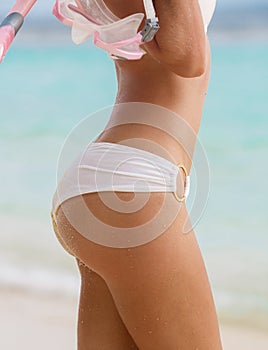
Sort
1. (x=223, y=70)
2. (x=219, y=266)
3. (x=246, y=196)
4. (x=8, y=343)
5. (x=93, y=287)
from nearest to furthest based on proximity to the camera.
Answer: (x=93, y=287) < (x=8, y=343) < (x=219, y=266) < (x=246, y=196) < (x=223, y=70)

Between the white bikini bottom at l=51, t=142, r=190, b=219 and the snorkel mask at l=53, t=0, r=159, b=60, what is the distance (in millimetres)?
114

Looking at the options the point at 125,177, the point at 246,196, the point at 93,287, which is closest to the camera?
the point at 125,177

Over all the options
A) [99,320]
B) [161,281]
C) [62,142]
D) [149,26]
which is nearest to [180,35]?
[149,26]

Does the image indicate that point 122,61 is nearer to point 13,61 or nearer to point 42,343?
point 42,343

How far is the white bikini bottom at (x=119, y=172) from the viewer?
3.18 feet

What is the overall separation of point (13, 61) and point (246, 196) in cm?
171

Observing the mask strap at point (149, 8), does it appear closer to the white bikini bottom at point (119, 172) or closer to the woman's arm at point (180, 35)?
the woman's arm at point (180, 35)

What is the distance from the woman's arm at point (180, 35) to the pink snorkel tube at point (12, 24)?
0.14m

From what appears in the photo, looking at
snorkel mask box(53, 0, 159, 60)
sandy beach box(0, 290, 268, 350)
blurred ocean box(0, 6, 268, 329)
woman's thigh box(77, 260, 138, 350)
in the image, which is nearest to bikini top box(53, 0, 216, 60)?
snorkel mask box(53, 0, 159, 60)

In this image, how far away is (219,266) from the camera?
9.45ft

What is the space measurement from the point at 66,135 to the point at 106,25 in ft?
8.83

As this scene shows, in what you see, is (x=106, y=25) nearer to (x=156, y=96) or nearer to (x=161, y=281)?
(x=156, y=96)

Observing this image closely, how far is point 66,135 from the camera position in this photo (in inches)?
144

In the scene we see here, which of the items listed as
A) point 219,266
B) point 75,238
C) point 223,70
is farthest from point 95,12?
point 223,70
